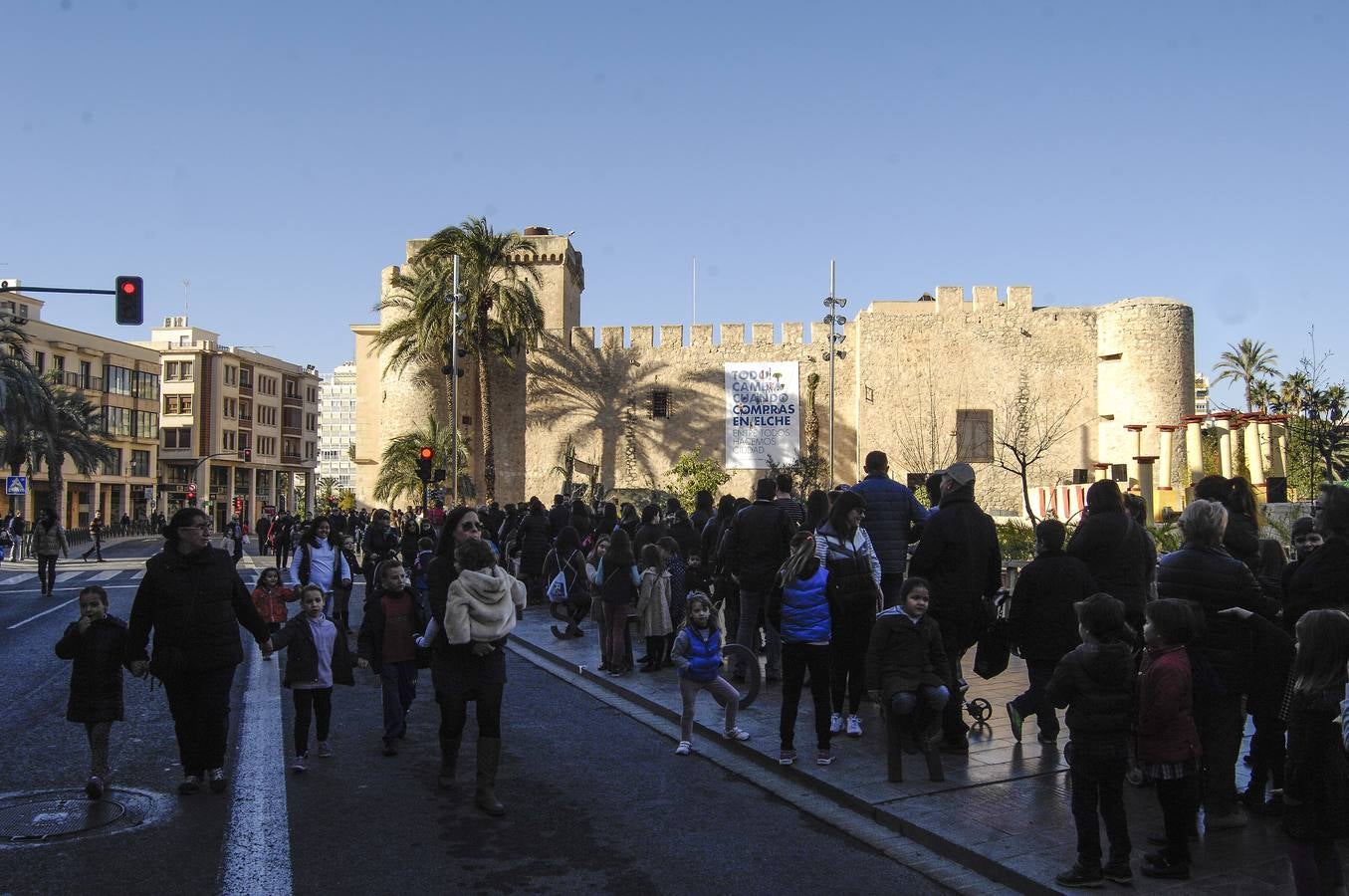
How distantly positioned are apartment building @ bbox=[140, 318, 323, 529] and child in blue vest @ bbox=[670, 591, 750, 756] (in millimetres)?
70686

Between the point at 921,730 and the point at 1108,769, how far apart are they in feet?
6.01

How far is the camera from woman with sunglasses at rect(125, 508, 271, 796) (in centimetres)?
654

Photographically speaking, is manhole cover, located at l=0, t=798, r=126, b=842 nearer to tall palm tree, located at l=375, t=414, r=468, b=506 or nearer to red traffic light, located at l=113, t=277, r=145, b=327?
red traffic light, located at l=113, t=277, r=145, b=327

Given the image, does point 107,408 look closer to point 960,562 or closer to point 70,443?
point 70,443

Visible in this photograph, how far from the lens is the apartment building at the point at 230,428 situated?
80125 millimetres

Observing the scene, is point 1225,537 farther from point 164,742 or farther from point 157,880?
point 164,742

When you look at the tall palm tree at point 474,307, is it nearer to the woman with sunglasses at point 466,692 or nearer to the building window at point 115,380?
the woman with sunglasses at point 466,692

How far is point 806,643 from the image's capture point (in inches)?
287

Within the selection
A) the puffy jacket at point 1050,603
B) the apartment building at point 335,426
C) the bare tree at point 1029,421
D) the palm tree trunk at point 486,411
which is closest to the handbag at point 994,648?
the puffy jacket at point 1050,603

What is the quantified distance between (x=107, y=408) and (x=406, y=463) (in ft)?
114

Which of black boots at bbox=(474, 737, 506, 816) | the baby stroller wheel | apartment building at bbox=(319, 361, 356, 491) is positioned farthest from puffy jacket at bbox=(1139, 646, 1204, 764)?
apartment building at bbox=(319, 361, 356, 491)

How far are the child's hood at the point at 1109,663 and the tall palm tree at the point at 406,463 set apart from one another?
125 ft

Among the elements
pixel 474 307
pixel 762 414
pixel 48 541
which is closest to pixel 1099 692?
pixel 48 541

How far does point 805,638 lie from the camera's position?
7.28 m
